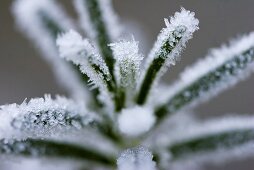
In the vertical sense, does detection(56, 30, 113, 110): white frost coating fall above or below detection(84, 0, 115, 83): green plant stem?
below

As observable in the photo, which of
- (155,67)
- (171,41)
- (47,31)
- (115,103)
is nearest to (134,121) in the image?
(115,103)

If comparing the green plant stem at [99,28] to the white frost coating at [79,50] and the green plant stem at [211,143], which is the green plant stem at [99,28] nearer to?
the white frost coating at [79,50]

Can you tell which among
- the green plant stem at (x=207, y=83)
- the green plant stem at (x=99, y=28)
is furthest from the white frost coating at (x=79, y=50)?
the green plant stem at (x=207, y=83)

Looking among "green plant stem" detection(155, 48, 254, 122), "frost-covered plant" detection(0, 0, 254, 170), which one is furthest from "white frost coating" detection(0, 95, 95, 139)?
"green plant stem" detection(155, 48, 254, 122)

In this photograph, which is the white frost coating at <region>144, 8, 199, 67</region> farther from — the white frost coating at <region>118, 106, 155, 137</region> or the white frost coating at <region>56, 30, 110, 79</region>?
the white frost coating at <region>118, 106, 155, 137</region>

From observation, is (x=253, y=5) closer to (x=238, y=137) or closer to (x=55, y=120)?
(x=238, y=137)

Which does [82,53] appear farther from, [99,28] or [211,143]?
[211,143]

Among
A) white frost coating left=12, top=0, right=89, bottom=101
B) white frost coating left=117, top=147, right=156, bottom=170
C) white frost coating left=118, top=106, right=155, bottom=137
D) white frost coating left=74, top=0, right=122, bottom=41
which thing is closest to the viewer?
white frost coating left=117, top=147, right=156, bottom=170
